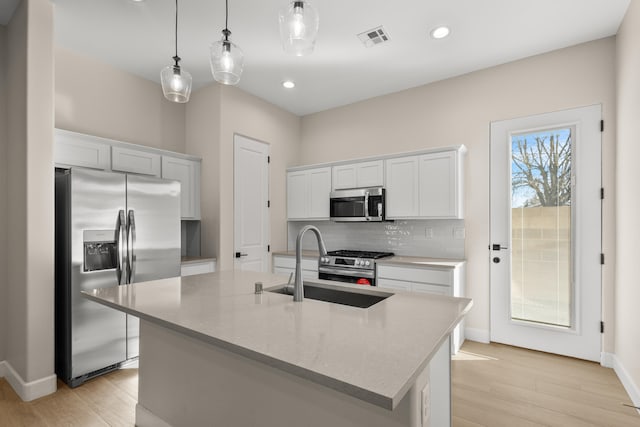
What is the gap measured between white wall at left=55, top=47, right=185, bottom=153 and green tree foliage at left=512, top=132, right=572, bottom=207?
4020 mm

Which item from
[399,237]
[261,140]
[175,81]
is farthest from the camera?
[261,140]

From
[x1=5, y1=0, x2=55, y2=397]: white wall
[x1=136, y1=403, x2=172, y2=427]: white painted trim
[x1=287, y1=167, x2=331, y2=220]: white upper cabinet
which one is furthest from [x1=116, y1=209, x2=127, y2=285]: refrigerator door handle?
[x1=287, y1=167, x2=331, y2=220]: white upper cabinet

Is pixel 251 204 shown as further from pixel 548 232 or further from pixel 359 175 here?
pixel 548 232

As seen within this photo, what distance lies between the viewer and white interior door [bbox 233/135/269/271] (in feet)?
13.3

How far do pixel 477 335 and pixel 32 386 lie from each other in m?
4.05

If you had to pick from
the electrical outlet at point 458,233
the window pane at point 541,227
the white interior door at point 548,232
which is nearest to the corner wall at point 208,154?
the electrical outlet at point 458,233

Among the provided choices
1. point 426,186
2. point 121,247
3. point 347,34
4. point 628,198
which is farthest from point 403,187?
point 121,247

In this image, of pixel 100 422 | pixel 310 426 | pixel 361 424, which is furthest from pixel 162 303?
pixel 100 422

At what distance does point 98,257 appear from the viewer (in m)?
2.75

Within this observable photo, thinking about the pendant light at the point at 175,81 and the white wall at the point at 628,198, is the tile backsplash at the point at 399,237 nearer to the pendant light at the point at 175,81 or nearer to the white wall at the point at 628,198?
the white wall at the point at 628,198

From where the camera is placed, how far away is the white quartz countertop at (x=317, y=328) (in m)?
0.87

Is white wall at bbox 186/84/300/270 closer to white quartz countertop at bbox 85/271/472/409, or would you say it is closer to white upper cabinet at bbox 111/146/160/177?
white upper cabinet at bbox 111/146/160/177

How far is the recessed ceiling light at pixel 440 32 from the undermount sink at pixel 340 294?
7.90ft

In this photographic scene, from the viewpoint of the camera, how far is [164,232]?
316 centimetres
